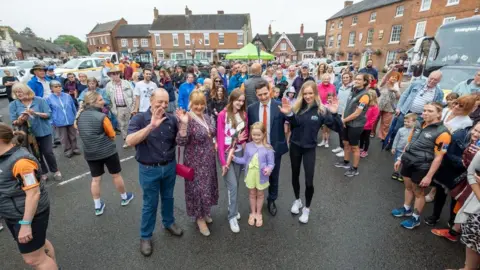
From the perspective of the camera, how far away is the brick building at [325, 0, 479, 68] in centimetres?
2180

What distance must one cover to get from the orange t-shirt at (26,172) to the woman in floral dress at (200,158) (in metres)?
1.25

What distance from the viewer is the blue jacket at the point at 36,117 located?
4094 mm

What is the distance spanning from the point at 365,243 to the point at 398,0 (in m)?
32.8

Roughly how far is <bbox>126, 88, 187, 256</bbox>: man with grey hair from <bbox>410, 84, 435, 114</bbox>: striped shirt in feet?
15.6

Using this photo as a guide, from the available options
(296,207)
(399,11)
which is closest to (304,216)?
(296,207)

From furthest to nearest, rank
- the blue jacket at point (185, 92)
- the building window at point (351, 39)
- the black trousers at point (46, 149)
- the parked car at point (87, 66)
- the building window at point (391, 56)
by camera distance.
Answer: the building window at point (351, 39) < the building window at point (391, 56) < the parked car at point (87, 66) < the blue jacket at point (185, 92) < the black trousers at point (46, 149)

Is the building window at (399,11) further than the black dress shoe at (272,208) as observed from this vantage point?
Yes

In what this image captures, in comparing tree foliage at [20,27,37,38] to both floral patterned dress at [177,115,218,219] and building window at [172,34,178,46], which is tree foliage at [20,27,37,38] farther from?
floral patterned dress at [177,115,218,219]

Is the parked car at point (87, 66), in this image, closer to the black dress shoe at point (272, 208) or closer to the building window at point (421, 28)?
the black dress shoe at point (272, 208)

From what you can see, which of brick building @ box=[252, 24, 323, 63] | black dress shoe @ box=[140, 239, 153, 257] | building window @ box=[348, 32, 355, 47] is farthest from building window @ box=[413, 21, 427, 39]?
black dress shoe @ box=[140, 239, 153, 257]

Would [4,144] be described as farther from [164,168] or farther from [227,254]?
[227,254]

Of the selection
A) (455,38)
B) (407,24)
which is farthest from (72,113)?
(407,24)

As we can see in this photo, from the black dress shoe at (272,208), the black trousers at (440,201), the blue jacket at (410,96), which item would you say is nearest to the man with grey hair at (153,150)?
the black dress shoe at (272,208)

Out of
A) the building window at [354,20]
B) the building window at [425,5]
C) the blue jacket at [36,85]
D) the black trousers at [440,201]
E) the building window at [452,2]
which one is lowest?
the black trousers at [440,201]
